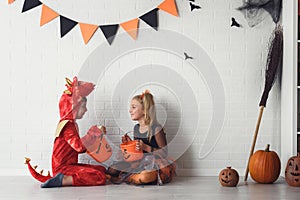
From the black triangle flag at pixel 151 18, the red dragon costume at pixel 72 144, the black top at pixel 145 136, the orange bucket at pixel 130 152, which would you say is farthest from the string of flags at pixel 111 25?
the orange bucket at pixel 130 152

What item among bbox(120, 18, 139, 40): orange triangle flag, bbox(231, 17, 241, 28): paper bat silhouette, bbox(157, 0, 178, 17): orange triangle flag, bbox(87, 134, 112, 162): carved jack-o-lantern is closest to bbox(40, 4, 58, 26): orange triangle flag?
bbox(120, 18, 139, 40): orange triangle flag

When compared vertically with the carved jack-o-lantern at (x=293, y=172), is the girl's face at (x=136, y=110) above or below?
above

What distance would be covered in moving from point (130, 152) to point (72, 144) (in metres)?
0.39

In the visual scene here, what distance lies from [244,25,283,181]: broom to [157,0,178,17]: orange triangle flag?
74 cm

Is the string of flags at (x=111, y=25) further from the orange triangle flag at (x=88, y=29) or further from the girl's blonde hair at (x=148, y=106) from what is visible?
the girl's blonde hair at (x=148, y=106)

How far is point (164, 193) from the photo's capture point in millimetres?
3178

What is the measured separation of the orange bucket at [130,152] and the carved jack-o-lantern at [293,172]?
0.98m

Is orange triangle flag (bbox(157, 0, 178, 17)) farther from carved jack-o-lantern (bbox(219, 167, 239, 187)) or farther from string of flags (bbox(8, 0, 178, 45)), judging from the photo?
carved jack-o-lantern (bbox(219, 167, 239, 187))

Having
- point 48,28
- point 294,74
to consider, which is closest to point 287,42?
point 294,74

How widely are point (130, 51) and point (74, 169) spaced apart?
3.08 feet

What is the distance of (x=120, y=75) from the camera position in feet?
12.3

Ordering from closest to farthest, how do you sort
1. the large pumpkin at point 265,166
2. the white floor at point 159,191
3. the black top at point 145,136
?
the white floor at point 159,191 < the large pumpkin at point 265,166 < the black top at point 145,136

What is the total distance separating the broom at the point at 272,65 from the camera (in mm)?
3633

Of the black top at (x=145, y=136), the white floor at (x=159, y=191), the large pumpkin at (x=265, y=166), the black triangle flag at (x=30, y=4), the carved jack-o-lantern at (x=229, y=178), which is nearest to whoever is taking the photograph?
the white floor at (x=159, y=191)
